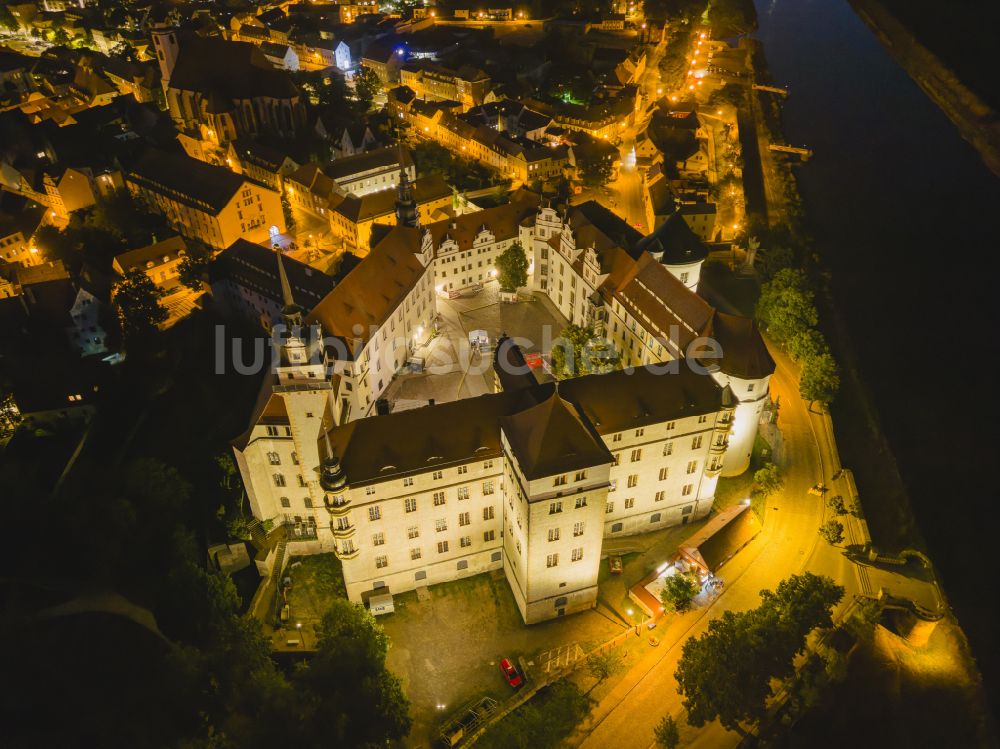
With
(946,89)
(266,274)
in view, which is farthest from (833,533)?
(266,274)

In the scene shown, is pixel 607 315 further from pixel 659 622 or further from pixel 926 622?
pixel 926 622

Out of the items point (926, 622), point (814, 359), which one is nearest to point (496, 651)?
point (926, 622)

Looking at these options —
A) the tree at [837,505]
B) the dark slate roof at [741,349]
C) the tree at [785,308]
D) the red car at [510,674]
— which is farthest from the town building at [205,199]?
the tree at [837,505]

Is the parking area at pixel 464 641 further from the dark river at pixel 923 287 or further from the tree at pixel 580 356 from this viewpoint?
the dark river at pixel 923 287

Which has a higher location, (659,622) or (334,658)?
(334,658)

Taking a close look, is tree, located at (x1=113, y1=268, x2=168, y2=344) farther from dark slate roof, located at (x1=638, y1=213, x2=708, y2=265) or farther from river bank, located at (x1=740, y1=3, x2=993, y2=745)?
river bank, located at (x1=740, y1=3, x2=993, y2=745)

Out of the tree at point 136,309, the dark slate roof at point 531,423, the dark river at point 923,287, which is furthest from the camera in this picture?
the tree at point 136,309
